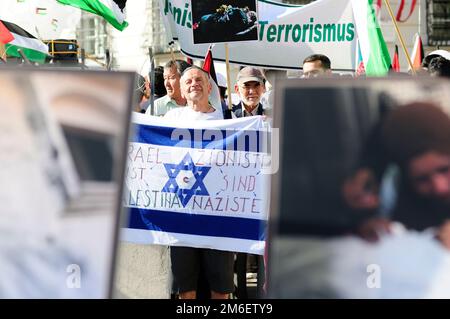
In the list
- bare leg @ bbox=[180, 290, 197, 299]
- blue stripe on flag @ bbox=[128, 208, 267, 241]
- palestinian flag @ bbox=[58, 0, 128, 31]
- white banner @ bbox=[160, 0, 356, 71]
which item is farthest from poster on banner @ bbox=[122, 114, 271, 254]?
palestinian flag @ bbox=[58, 0, 128, 31]

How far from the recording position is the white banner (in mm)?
9766

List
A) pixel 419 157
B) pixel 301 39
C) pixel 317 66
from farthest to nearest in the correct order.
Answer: pixel 301 39, pixel 317 66, pixel 419 157

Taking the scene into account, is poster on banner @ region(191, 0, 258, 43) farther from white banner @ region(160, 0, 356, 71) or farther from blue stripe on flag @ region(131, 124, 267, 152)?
blue stripe on flag @ region(131, 124, 267, 152)

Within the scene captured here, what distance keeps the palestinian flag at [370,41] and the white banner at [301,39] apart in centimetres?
85

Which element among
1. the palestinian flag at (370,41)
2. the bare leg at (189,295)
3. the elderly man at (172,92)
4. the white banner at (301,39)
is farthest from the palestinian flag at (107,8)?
the bare leg at (189,295)

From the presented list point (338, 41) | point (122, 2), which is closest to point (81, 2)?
point (122, 2)

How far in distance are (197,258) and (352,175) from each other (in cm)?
317

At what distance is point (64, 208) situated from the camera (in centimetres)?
383

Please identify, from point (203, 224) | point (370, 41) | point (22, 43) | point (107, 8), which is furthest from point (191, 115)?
point (22, 43)

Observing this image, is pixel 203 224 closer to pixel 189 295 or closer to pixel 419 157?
pixel 189 295

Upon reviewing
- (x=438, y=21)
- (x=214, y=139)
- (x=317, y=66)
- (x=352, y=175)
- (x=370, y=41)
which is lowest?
(x=352, y=175)

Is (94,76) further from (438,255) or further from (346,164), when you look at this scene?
(438,255)

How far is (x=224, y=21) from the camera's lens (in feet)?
28.0

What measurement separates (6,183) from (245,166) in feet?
10.1
